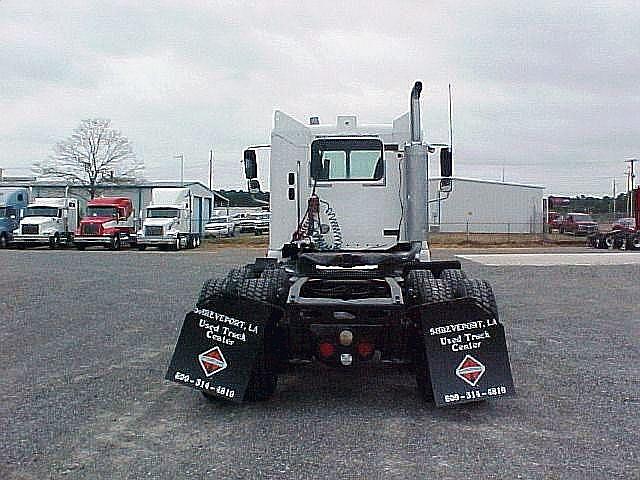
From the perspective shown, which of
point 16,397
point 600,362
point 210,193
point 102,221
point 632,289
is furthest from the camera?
point 210,193

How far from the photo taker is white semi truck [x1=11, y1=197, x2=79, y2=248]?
40.7 m

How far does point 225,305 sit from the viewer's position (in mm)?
7234

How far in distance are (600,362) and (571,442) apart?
12.1ft

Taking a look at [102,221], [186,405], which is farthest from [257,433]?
[102,221]

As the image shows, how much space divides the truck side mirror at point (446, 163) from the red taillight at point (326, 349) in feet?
12.6

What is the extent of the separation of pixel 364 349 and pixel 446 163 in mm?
3895

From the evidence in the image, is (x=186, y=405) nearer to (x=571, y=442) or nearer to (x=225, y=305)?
(x=225, y=305)

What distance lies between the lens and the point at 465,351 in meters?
6.94

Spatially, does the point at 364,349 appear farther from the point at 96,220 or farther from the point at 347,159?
the point at 96,220

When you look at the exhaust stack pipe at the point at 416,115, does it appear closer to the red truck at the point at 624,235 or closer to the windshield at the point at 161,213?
the windshield at the point at 161,213

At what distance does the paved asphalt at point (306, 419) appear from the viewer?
561 cm

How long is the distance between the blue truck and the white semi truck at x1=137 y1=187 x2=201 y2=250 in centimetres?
695

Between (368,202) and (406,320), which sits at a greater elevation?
(368,202)

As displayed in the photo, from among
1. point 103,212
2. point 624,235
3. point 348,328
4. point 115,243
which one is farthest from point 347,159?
point 624,235
